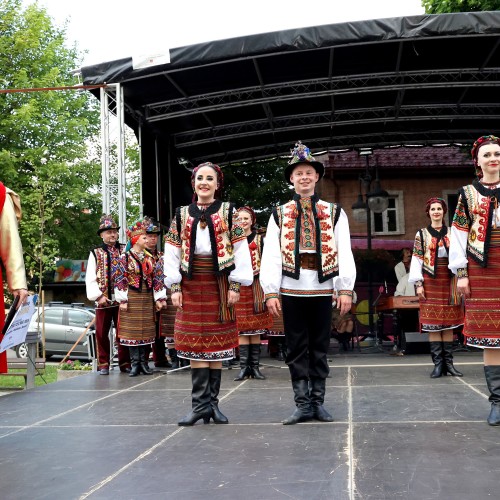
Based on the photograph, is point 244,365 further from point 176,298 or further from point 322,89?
point 322,89

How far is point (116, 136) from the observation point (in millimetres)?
9711

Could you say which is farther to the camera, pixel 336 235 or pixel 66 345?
pixel 66 345

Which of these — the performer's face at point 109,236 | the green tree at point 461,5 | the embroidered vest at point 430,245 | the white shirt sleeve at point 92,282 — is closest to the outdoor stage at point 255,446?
the embroidered vest at point 430,245

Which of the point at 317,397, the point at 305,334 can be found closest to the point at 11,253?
the point at 305,334

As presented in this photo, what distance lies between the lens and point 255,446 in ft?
12.1

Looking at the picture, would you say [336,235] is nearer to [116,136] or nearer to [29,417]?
[29,417]

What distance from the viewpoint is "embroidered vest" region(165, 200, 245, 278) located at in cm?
449

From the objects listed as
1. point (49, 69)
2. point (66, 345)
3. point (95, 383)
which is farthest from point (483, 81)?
point (49, 69)

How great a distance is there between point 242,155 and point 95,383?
7897mm

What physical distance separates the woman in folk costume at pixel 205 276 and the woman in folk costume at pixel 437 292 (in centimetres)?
306

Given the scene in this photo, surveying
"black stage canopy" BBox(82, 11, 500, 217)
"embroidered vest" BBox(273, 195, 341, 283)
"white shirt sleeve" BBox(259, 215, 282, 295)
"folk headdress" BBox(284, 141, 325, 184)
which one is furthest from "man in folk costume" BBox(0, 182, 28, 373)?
"black stage canopy" BBox(82, 11, 500, 217)

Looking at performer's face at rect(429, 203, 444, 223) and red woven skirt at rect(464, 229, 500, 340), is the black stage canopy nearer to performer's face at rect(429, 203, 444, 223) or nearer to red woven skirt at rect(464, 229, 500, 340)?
performer's face at rect(429, 203, 444, 223)

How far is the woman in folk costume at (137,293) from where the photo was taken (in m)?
7.82

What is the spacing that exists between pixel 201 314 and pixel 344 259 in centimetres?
108
